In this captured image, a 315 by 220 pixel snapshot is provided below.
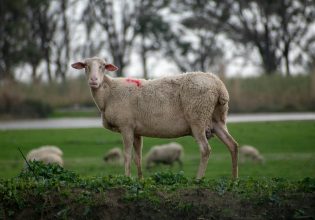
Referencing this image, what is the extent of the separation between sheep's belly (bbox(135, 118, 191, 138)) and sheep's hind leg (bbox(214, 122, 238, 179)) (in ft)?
1.60

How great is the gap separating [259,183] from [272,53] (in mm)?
43272

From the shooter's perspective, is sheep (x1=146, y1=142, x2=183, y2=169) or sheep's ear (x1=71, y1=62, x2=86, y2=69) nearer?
sheep's ear (x1=71, y1=62, x2=86, y2=69)

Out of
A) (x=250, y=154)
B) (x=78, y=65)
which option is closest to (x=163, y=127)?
(x=78, y=65)

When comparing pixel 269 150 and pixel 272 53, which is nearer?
pixel 269 150

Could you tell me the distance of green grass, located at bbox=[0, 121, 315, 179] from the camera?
17812 mm

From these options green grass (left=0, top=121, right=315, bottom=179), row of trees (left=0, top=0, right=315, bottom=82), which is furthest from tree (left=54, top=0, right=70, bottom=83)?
green grass (left=0, top=121, right=315, bottom=179)

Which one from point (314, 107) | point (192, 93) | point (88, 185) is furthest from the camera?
point (314, 107)

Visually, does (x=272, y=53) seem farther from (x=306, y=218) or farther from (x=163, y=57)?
(x=306, y=218)

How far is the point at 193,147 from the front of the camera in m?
23.5

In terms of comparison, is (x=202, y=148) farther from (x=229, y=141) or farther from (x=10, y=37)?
(x=10, y=37)

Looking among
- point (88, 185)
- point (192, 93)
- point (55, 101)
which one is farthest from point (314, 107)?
point (88, 185)

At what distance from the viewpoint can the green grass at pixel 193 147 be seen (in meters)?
17.8

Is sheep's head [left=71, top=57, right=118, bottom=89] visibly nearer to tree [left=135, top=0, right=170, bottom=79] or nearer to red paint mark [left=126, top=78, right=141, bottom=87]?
red paint mark [left=126, top=78, right=141, bottom=87]

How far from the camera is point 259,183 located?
9.55 m
